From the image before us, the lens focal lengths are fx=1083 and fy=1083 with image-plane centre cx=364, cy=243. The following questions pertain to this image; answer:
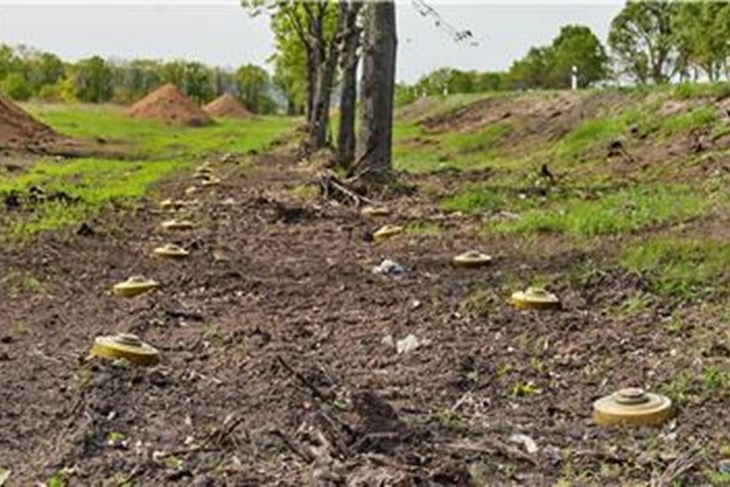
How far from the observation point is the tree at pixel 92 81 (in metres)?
70.1

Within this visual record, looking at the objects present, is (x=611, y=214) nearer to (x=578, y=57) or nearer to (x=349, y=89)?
(x=349, y=89)

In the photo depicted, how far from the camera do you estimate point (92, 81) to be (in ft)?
232

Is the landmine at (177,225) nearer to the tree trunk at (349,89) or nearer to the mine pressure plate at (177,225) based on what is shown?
the mine pressure plate at (177,225)

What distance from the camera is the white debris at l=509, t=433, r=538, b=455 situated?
366 centimetres

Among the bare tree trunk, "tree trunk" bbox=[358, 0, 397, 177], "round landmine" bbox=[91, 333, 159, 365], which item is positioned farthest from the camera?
the bare tree trunk

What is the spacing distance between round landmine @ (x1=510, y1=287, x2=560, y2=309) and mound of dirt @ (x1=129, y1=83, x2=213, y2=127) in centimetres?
4601

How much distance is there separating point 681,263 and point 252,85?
7770 cm

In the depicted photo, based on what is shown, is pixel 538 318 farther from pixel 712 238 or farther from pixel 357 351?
pixel 712 238

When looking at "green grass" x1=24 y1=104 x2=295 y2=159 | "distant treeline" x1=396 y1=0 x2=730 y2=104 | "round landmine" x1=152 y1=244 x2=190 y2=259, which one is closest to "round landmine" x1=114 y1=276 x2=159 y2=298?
"round landmine" x1=152 y1=244 x2=190 y2=259

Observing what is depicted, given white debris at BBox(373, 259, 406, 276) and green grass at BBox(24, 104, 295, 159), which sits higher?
white debris at BBox(373, 259, 406, 276)

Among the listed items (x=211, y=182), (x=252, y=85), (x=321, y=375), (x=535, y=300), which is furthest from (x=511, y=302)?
(x=252, y=85)

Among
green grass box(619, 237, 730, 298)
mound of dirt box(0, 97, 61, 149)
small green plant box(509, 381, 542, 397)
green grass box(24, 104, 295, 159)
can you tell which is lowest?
green grass box(24, 104, 295, 159)

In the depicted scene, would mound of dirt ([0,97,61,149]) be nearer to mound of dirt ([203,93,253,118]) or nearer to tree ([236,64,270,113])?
mound of dirt ([203,93,253,118])

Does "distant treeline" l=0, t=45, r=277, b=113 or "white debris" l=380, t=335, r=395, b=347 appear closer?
"white debris" l=380, t=335, r=395, b=347
